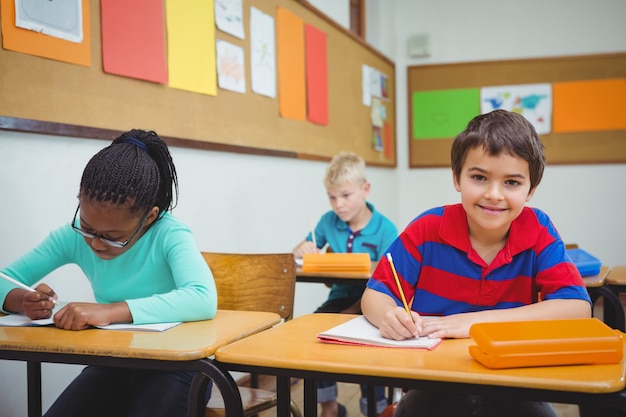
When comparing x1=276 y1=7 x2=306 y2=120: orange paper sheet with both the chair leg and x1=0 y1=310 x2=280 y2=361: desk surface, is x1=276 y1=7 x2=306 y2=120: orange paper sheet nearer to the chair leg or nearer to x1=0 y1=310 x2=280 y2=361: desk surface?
the chair leg

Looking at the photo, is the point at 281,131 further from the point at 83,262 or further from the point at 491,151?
the point at 491,151

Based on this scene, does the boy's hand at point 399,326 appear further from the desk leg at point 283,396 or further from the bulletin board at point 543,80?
the bulletin board at point 543,80

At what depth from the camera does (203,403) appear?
128 cm

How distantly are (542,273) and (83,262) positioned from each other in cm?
110

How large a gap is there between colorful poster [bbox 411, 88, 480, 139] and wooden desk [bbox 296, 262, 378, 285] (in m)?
3.65

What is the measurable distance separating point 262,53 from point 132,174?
6.28ft

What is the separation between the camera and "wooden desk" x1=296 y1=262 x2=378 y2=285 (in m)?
2.40

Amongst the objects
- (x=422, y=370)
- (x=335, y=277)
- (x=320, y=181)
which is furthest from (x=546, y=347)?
(x=320, y=181)

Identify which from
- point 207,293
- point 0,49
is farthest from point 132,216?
point 0,49

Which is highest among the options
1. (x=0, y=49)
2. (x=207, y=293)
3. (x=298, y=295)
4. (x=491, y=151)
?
(x=0, y=49)

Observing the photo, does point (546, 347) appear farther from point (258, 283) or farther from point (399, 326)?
point (258, 283)

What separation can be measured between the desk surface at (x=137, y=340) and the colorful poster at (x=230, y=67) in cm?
175

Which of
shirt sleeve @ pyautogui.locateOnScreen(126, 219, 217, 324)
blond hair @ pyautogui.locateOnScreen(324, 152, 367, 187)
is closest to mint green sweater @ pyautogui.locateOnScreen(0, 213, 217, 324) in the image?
shirt sleeve @ pyautogui.locateOnScreen(126, 219, 217, 324)

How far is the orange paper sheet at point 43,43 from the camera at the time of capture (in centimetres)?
194
